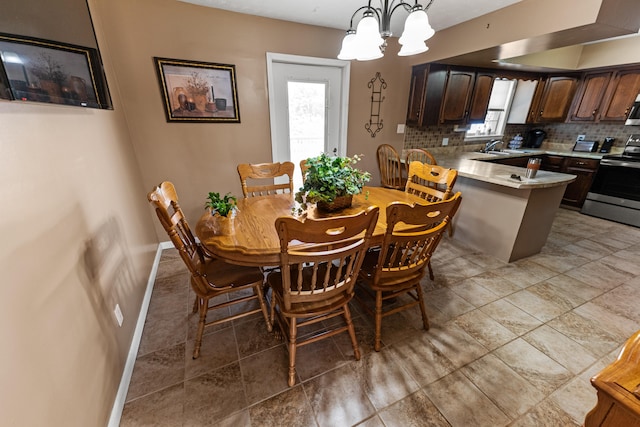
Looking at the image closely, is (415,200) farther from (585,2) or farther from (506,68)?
(506,68)

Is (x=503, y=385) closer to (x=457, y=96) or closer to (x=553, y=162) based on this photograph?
(x=457, y=96)

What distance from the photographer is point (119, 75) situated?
223cm

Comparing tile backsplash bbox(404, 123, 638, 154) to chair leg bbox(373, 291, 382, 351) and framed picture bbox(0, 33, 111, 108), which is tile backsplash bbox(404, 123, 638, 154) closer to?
chair leg bbox(373, 291, 382, 351)

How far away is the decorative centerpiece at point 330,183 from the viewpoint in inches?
62.1

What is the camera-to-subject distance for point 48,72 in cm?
107

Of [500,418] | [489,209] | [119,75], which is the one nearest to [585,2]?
[489,209]

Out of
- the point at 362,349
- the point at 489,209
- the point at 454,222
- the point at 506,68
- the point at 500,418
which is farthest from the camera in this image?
the point at 506,68

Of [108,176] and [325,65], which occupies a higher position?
[325,65]

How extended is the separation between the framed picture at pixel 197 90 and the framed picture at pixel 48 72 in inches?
31.9

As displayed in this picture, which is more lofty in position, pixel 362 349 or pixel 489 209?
pixel 489 209

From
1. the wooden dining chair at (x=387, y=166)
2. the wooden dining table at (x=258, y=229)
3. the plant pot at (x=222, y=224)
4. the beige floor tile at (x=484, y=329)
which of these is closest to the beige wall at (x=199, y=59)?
the wooden dining chair at (x=387, y=166)

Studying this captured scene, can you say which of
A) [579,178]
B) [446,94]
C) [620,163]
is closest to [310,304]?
[446,94]

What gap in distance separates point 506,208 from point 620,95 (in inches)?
128

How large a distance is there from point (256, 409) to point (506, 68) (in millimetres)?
5098
